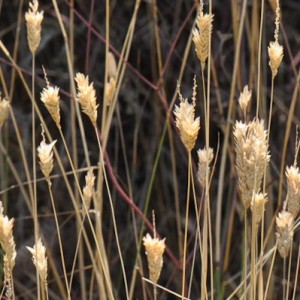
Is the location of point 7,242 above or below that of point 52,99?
below

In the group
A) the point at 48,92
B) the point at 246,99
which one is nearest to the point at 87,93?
the point at 48,92

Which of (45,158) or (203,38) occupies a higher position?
(203,38)

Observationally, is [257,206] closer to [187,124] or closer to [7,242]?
[187,124]

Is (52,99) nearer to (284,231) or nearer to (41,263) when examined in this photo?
(41,263)

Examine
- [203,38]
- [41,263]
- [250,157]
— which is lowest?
[41,263]

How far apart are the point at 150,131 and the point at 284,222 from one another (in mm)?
1340

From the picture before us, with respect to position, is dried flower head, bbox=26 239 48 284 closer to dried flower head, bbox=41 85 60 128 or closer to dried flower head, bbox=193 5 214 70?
dried flower head, bbox=41 85 60 128

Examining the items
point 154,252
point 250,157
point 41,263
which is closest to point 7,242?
point 41,263

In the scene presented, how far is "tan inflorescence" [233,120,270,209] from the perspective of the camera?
749 mm

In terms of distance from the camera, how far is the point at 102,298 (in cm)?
98

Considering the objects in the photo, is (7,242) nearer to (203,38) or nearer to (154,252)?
(154,252)

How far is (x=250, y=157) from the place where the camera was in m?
0.75

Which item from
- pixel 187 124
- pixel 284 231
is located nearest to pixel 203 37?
pixel 187 124

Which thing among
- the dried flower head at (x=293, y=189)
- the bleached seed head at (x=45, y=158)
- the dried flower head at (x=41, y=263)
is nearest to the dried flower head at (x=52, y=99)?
the bleached seed head at (x=45, y=158)
